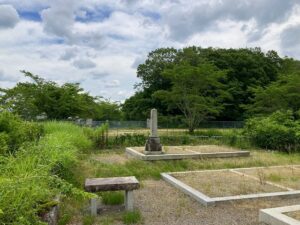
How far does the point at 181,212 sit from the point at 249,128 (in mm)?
12402

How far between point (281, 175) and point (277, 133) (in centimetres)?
675

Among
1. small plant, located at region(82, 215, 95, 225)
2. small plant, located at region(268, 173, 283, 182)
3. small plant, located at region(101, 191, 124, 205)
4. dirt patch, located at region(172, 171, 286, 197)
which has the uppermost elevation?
small plant, located at region(268, 173, 283, 182)

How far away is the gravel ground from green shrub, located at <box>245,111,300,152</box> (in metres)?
8.63

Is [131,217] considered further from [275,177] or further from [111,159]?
[111,159]

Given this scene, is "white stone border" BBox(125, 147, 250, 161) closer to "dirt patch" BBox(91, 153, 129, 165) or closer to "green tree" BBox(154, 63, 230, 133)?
"dirt patch" BBox(91, 153, 129, 165)

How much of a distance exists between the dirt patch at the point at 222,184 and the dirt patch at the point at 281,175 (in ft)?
1.47

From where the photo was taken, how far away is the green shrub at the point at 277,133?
46.5 feet

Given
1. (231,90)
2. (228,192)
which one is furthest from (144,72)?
(228,192)

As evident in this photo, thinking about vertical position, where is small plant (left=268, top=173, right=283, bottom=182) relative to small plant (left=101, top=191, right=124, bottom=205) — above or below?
above

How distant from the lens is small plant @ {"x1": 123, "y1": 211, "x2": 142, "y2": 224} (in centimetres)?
489

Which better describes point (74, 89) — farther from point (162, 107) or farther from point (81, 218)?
point (162, 107)

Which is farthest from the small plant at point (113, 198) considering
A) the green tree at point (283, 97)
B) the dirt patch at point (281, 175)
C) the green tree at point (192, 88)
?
the green tree at point (283, 97)

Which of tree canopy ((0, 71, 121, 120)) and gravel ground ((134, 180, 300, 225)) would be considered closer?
gravel ground ((134, 180, 300, 225))

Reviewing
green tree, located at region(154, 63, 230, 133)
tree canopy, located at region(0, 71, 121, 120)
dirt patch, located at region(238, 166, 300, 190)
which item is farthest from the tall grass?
green tree, located at region(154, 63, 230, 133)
